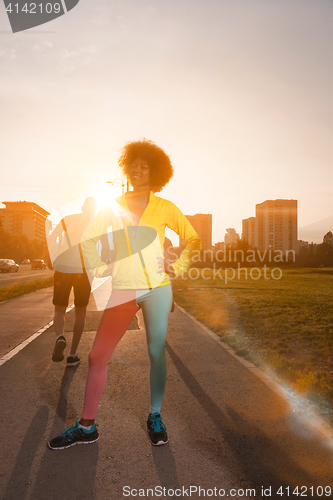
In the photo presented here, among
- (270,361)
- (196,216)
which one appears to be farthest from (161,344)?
(196,216)

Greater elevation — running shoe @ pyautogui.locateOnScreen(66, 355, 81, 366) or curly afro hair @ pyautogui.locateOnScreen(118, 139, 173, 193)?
curly afro hair @ pyautogui.locateOnScreen(118, 139, 173, 193)

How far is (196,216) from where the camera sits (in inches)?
4279

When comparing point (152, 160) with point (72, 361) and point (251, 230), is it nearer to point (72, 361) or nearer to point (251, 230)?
point (72, 361)

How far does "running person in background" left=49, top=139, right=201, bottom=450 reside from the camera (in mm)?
2691

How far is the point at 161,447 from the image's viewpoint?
2797 millimetres

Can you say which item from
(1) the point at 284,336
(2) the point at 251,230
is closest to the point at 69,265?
(1) the point at 284,336

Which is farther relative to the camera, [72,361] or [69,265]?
[72,361]

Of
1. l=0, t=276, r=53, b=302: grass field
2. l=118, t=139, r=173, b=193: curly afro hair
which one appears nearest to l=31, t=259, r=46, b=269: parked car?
l=0, t=276, r=53, b=302: grass field

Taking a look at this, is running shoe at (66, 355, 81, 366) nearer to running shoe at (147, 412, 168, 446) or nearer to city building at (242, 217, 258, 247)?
running shoe at (147, 412, 168, 446)

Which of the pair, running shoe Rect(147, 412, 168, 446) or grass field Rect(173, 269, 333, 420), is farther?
grass field Rect(173, 269, 333, 420)

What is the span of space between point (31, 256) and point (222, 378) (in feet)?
435

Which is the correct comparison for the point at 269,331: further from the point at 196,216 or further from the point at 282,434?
the point at 196,216

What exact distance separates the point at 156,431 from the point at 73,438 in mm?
634

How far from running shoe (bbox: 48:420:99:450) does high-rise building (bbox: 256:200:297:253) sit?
127719 mm
